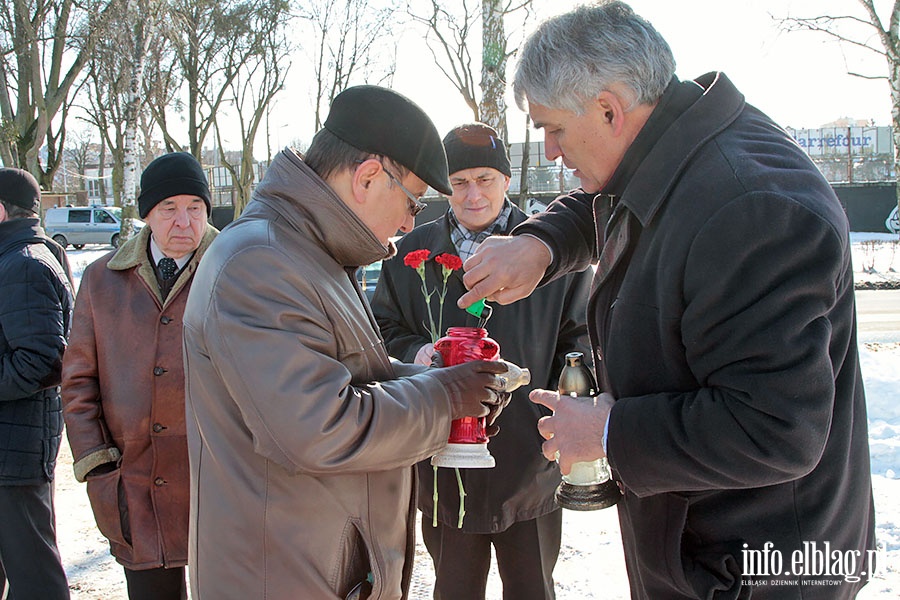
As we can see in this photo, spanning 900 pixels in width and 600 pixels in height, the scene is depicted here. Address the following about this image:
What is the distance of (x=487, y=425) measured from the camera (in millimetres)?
2227

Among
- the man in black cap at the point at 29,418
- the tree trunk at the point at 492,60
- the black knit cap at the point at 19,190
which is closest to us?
the man in black cap at the point at 29,418

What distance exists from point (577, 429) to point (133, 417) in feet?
6.71

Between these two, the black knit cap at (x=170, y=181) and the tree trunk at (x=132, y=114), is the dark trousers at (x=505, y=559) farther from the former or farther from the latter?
the tree trunk at (x=132, y=114)

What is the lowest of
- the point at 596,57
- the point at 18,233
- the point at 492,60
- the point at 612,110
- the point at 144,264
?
the point at 144,264

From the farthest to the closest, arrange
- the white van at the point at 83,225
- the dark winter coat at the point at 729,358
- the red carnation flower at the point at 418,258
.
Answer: the white van at the point at 83,225
the red carnation flower at the point at 418,258
the dark winter coat at the point at 729,358

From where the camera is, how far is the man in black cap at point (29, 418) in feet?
10.8

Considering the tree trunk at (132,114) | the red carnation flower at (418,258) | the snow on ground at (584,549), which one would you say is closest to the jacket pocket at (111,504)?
the snow on ground at (584,549)

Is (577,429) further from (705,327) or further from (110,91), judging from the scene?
(110,91)

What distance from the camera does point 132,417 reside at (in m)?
3.09

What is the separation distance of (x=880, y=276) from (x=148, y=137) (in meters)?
26.7

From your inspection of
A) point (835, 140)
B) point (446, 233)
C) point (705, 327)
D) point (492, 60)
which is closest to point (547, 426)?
point (705, 327)

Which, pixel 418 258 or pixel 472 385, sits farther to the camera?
pixel 418 258

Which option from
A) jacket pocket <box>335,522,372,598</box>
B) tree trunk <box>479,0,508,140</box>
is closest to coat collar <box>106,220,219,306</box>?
jacket pocket <box>335,522,372,598</box>

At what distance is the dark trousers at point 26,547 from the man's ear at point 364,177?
7.84ft
